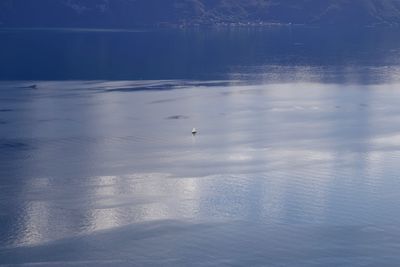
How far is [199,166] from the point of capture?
29922 mm

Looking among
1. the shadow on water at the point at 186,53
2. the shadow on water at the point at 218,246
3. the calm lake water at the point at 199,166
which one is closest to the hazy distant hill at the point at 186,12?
the shadow on water at the point at 186,53

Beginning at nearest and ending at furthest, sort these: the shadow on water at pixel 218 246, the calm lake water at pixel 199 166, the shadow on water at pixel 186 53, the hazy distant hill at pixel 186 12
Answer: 1. the shadow on water at pixel 218 246
2. the calm lake water at pixel 199 166
3. the shadow on water at pixel 186 53
4. the hazy distant hill at pixel 186 12

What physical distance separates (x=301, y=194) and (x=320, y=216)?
7.20ft

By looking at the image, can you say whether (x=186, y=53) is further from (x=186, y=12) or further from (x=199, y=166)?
(x=199, y=166)

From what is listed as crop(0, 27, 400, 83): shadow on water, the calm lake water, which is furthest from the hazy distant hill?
the calm lake water

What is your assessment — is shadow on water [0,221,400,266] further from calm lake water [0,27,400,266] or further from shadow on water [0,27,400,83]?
shadow on water [0,27,400,83]

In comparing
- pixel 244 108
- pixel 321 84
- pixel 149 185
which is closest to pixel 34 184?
pixel 149 185

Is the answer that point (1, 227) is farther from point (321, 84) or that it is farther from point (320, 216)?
point (321, 84)

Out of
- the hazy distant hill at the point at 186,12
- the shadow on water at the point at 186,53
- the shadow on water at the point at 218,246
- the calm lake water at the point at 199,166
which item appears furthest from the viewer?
the hazy distant hill at the point at 186,12

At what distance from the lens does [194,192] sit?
87.3 feet

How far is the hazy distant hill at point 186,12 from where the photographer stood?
379ft

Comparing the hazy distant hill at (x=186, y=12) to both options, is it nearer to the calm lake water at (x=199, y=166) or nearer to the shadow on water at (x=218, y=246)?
the calm lake water at (x=199, y=166)

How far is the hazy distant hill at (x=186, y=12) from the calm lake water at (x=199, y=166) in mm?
55425

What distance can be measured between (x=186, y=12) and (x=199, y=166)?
87.5 meters
